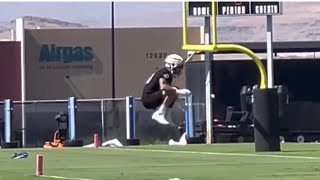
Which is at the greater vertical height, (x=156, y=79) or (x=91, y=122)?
(x=156, y=79)

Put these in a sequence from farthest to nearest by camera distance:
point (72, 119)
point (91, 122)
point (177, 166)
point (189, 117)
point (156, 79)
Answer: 1. point (91, 122)
2. point (72, 119)
3. point (189, 117)
4. point (177, 166)
5. point (156, 79)

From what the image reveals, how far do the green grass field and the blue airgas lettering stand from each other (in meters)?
32.5

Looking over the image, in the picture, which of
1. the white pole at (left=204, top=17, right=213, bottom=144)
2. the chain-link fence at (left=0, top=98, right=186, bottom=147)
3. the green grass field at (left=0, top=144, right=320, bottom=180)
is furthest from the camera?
the chain-link fence at (left=0, top=98, right=186, bottom=147)

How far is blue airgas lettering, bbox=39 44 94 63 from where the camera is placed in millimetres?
60969

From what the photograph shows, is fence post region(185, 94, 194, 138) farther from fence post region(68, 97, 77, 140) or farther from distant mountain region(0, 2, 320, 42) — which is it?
distant mountain region(0, 2, 320, 42)

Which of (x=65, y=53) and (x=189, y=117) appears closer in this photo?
(x=189, y=117)

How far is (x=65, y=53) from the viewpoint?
202ft

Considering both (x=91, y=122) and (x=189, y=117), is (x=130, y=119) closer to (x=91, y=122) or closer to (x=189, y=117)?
(x=189, y=117)

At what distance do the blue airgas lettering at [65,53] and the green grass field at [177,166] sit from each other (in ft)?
107

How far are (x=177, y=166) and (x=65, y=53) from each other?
3941 cm

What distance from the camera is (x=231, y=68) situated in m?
48.9

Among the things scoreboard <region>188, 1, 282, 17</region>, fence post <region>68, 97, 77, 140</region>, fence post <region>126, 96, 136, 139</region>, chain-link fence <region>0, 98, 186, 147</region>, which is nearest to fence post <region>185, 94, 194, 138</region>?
fence post <region>126, 96, 136, 139</region>

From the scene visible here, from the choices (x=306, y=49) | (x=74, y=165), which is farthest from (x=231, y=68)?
(x=74, y=165)

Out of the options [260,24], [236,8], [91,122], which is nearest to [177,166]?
[236,8]
